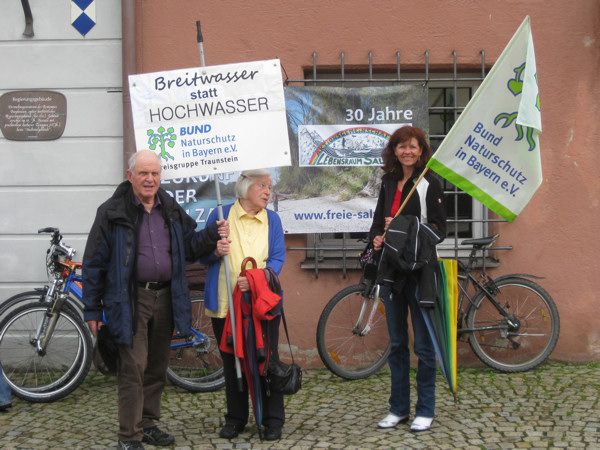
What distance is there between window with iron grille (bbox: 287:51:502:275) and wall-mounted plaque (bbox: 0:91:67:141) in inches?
73.0

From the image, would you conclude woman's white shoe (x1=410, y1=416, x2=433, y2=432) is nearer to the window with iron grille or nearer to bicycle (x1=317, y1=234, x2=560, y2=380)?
bicycle (x1=317, y1=234, x2=560, y2=380)

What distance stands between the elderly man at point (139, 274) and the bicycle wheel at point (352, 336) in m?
1.75

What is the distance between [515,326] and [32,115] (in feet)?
13.5

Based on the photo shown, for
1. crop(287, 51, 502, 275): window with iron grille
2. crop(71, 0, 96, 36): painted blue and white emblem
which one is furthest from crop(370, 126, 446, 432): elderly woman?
crop(71, 0, 96, 36): painted blue and white emblem

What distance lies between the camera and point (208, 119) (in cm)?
488

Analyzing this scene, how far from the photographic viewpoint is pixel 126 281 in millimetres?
4559

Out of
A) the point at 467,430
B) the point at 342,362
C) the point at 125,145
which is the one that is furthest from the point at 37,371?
the point at 467,430

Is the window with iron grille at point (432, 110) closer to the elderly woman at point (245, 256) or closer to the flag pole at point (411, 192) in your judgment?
→ the flag pole at point (411, 192)

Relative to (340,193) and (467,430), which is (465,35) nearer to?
(340,193)

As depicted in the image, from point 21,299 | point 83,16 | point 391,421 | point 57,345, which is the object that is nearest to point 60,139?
point 83,16

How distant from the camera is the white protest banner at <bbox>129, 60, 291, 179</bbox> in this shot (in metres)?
4.86

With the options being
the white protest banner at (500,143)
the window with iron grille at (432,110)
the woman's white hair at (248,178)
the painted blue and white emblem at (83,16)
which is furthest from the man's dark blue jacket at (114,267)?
the painted blue and white emblem at (83,16)

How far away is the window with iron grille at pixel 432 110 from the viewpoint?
668 cm

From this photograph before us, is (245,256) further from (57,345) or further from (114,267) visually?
(57,345)
